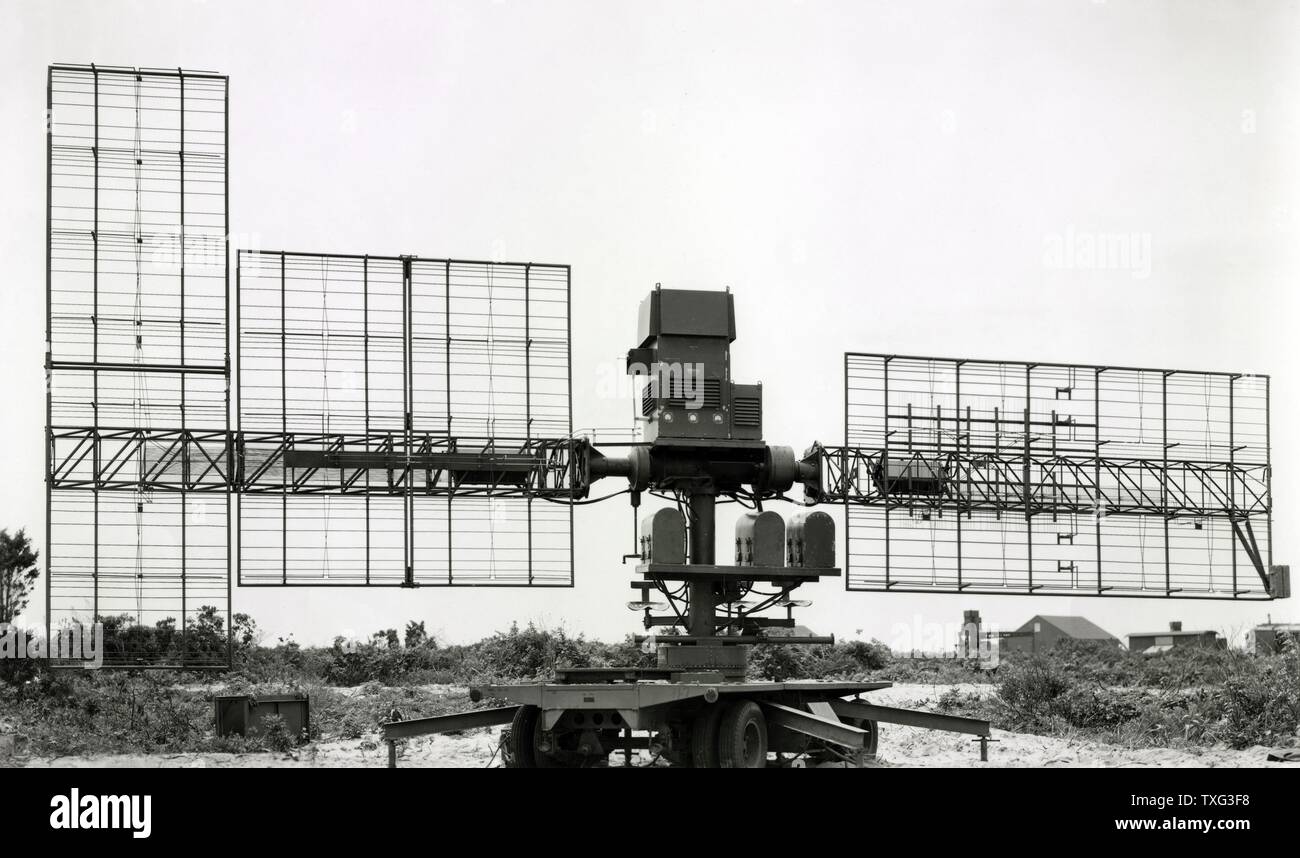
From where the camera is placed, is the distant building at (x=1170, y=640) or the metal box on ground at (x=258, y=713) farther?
the distant building at (x=1170, y=640)

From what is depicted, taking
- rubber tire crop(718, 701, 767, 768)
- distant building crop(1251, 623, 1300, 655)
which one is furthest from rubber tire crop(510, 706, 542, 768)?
distant building crop(1251, 623, 1300, 655)

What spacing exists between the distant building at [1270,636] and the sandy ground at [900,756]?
2310cm

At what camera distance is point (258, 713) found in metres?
31.7

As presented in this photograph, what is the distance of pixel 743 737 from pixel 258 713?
12.7 m

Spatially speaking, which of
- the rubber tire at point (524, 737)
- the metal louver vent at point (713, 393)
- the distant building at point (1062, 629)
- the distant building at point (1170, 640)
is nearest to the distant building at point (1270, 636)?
the distant building at point (1170, 640)

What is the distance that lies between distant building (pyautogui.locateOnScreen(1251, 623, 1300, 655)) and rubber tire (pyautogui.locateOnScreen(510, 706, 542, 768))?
36378 millimetres

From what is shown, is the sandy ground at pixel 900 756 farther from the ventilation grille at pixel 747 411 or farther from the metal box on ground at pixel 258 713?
the ventilation grille at pixel 747 411

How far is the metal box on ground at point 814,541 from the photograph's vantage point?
2606cm

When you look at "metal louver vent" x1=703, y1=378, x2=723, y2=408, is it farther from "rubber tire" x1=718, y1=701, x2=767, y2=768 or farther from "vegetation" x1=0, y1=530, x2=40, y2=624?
"vegetation" x1=0, y1=530, x2=40, y2=624

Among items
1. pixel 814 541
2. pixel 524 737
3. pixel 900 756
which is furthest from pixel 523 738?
pixel 900 756

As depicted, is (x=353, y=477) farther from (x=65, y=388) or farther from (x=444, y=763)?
Result: (x=444, y=763)

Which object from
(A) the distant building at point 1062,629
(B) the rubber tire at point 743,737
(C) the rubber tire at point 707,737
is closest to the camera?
(B) the rubber tire at point 743,737

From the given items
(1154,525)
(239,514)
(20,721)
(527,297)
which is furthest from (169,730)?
(1154,525)

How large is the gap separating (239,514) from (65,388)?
12.0 ft
